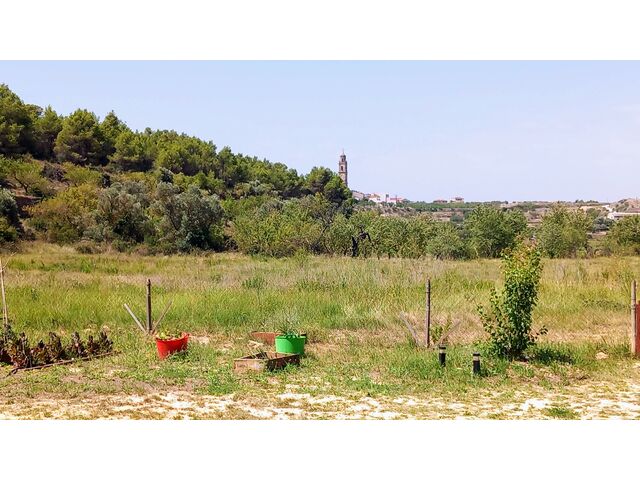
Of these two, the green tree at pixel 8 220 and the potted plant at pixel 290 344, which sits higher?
the green tree at pixel 8 220

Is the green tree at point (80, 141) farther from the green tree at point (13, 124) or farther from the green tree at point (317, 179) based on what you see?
the green tree at point (317, 179)

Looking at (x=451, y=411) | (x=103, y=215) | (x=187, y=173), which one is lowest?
(x=451, y=411)

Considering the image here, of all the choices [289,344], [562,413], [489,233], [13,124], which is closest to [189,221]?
[489,233]

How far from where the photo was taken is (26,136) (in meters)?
46.5

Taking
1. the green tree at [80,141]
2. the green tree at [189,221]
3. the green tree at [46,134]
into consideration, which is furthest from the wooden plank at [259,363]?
the green tree at [46,134]

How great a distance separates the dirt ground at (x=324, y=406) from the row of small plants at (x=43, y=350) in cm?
161

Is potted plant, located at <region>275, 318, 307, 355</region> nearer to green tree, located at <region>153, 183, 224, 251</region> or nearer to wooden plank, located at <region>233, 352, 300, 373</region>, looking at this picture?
wooden plank, located at <region>233, 352, 300, 373</region>

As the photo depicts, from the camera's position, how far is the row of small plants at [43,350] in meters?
7.95

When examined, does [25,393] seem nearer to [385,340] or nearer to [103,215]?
[385,340]

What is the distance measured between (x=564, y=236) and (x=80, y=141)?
114ft

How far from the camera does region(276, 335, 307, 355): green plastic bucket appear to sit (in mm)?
8422

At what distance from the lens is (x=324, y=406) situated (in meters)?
6.21

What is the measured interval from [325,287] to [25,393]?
8517mm

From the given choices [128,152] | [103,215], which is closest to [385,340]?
[103,215]
